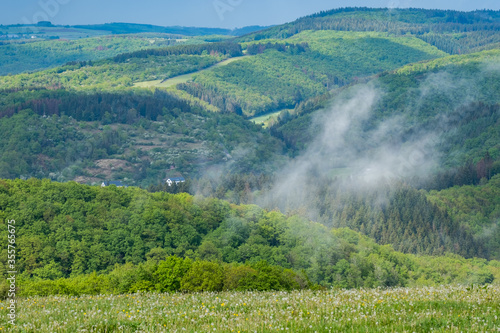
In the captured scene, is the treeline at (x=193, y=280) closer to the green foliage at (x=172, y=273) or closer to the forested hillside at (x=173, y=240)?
the green foliage at (x=172, y=273)

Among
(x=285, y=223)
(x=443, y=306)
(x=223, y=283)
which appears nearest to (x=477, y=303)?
(x=443, y=306)

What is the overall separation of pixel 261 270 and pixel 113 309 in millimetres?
28656

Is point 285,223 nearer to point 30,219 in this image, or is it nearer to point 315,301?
point 30,219

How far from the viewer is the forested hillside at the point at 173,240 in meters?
120

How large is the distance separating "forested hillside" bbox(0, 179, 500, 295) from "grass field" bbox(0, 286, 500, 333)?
7614 centimetres

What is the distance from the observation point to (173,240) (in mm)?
136375

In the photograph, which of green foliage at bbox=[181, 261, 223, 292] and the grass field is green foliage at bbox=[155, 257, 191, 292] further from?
the grass field

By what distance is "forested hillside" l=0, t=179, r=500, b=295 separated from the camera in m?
120

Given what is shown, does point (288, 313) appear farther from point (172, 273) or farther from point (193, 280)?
point (172, 273)

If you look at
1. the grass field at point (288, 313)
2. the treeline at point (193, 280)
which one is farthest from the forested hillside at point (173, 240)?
the grass field at point (288, 313)

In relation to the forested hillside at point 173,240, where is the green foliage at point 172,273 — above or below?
above

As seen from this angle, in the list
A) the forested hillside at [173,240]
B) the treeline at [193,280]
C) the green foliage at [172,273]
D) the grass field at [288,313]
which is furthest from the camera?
the forested hillside at [173,240]

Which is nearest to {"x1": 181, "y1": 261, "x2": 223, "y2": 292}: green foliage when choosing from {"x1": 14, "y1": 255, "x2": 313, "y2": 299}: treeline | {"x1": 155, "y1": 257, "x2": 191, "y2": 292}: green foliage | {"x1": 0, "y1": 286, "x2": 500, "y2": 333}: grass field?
{"x1": 14, "y1": 255, "x2": 313, "y2": 299}: treeline

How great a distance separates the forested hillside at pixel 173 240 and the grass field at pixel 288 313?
7614 centimetres
